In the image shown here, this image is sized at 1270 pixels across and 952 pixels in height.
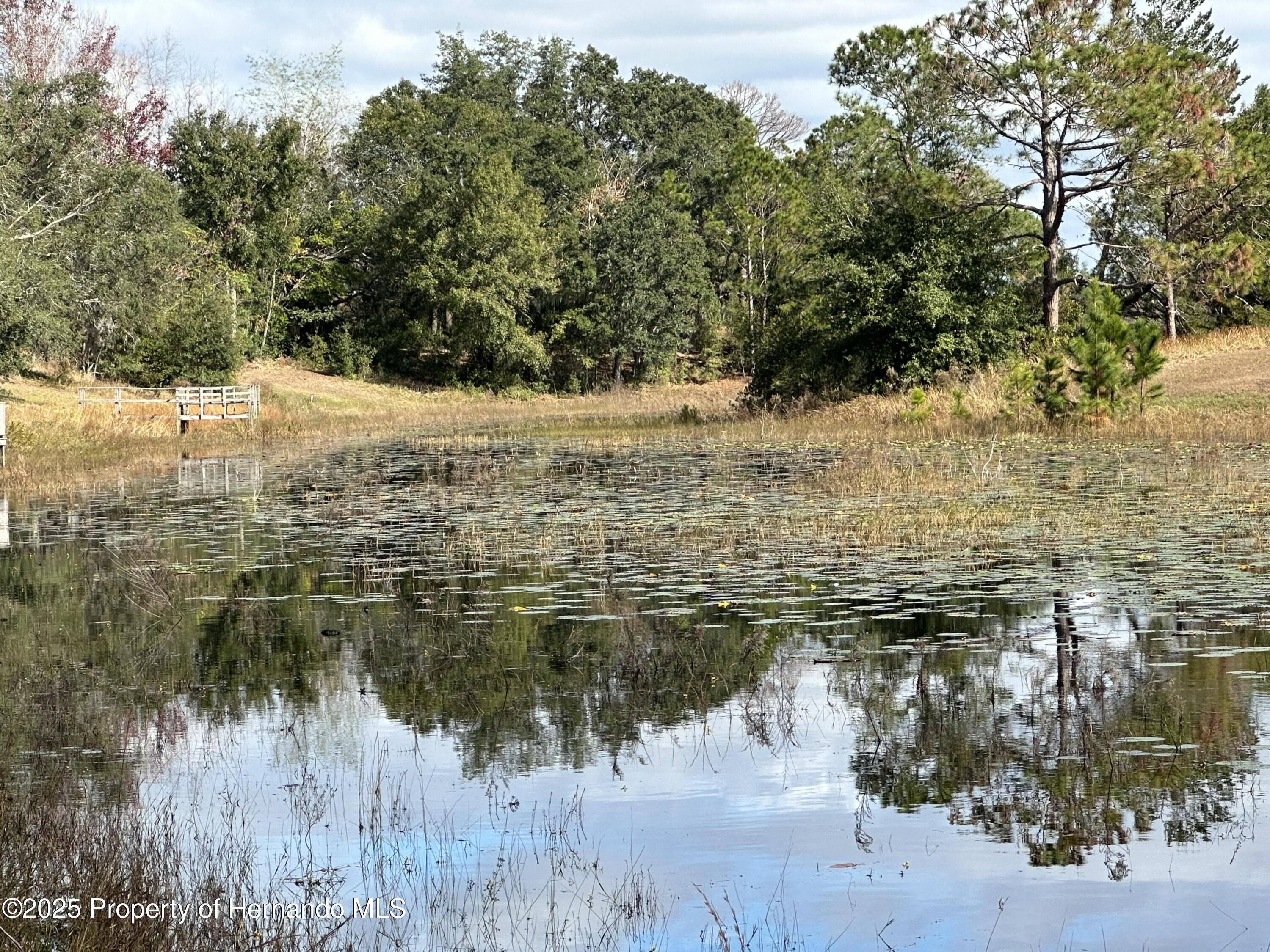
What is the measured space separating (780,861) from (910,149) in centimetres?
5061

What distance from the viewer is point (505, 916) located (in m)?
5.63

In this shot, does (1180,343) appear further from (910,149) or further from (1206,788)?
(1206,788)

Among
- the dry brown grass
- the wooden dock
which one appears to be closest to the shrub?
the dry brown grass

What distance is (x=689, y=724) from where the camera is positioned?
845 cm

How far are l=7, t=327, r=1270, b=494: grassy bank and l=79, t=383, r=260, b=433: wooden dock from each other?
415mm

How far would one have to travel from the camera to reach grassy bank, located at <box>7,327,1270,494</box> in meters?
29.9

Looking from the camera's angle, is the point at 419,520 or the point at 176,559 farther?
the point at 419,520

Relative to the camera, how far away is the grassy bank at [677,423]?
1176 inches

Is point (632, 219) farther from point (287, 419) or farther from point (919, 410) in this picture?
point (919, 410)

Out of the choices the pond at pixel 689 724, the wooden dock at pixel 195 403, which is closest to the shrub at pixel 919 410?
the pond at pixel 689 724

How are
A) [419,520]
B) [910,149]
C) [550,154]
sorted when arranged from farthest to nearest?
[550,154], [910,149], [419,520]

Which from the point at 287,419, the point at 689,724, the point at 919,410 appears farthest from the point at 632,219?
the point at 689,724

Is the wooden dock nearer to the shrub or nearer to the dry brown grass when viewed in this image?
the dry brown grass

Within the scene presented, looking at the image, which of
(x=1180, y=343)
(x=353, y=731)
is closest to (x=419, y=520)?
(x=353, y=731)
